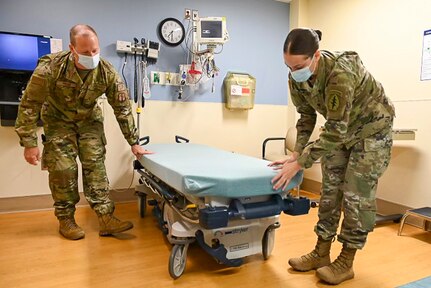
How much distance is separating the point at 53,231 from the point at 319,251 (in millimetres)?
2043

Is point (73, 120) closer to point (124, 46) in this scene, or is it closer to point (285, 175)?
point (124, 46)

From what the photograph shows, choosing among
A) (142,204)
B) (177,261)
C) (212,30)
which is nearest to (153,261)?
(177,261)

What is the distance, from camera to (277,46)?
14.1 ft

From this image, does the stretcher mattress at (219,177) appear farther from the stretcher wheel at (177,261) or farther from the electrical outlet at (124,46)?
the electrical outlet at (124,46)

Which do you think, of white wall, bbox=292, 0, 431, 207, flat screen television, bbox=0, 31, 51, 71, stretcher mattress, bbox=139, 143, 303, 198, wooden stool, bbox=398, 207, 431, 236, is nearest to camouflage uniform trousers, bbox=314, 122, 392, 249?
stretcher mattress, bbox=139, 143, 303, 198

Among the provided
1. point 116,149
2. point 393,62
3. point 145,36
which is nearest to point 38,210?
point 116,149

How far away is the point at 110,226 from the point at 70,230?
0.96 feet

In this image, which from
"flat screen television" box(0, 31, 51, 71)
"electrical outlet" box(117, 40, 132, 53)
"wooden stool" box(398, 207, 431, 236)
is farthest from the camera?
"electrical outlet" box(117, 40, 132, 53)

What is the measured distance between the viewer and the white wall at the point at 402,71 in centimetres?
284

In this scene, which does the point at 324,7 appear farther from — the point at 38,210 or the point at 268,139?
the point at 38,210

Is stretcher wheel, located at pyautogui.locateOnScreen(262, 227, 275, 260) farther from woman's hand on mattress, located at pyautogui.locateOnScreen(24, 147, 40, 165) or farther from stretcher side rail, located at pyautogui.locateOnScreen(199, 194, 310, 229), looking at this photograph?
woman's hand on mattress, located at pyautogui.locateOnScreen(24, 147, 40, 165)

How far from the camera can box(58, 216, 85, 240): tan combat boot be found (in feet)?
7.73

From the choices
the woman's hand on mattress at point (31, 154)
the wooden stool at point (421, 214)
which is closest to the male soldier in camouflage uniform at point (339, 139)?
the wooden stool at point (421, 214)

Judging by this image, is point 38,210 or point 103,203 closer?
point 103,203
